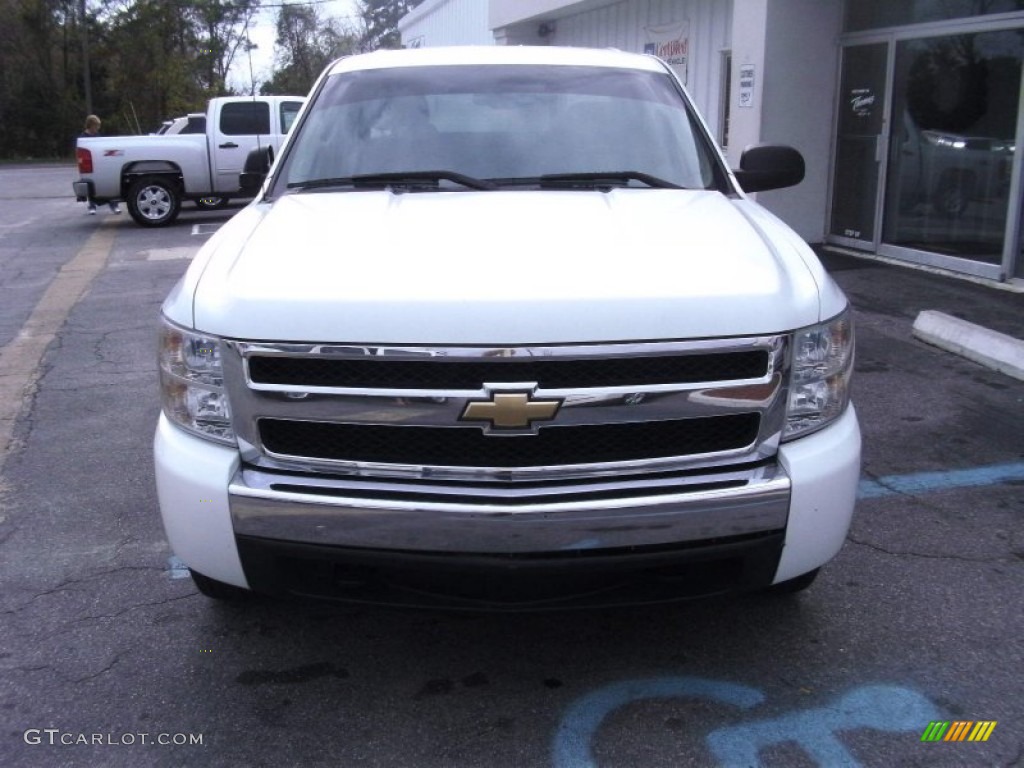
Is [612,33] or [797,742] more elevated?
[612,33]

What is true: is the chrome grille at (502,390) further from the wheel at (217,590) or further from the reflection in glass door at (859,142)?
the reflection in glass door at (859,142)

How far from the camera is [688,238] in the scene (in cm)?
307

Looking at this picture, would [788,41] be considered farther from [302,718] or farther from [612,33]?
[302,718]

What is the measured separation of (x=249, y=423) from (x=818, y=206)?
32.8 ft

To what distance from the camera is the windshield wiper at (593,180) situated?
386cm

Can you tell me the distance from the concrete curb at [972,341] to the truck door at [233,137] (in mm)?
11929

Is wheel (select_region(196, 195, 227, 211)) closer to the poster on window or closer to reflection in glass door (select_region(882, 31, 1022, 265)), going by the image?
the poster on window

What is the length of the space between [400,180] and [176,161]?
1368 cm

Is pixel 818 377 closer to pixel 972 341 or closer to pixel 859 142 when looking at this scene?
pixel 972 341

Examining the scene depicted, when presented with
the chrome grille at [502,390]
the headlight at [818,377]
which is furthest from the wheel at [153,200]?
the headlight at [818,377]

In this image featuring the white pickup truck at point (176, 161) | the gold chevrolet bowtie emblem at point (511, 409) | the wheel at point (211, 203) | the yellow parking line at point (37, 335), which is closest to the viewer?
the gold chevrolet bowtie emblem at point (511, 409)

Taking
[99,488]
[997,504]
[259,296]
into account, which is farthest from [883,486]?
[99,488]

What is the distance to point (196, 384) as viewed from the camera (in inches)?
110

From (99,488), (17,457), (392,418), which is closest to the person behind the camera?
(392,418)
